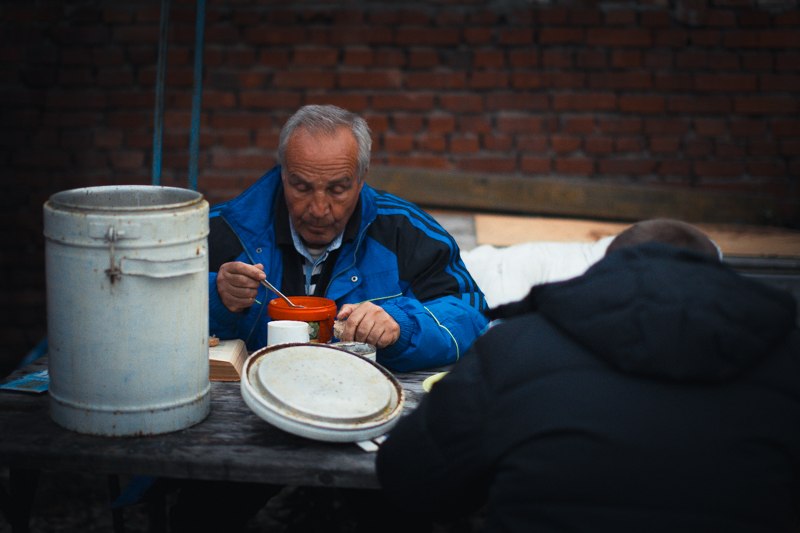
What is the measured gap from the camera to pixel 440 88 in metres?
4.90

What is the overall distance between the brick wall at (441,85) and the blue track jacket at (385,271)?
207cm

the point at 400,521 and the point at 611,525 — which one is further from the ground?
the point at 611,525

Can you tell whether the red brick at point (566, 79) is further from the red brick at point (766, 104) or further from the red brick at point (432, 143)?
the red brick at point (766, 104)

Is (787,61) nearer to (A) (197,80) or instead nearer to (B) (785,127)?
(B) (785,127)

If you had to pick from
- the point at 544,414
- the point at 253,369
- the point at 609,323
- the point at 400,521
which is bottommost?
the point at 400,521

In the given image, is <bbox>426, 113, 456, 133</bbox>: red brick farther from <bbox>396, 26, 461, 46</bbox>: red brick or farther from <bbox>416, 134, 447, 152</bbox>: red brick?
<bbox>396, 26, 461, 46</bbox>: red brick

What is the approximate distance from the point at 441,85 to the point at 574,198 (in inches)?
35.9

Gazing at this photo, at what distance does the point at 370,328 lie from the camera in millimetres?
2416

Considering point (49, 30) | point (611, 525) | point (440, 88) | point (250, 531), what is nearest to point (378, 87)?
point (440, 88)

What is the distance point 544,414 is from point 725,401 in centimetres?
30

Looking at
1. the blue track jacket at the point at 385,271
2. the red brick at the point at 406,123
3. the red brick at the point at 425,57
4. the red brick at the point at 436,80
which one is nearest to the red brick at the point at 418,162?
the red brick at the point at 406,123

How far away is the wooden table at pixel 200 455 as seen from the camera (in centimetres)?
191

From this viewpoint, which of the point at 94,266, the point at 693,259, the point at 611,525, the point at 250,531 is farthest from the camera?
the point at 250,531

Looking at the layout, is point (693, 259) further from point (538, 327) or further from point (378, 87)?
point (378, 87)
